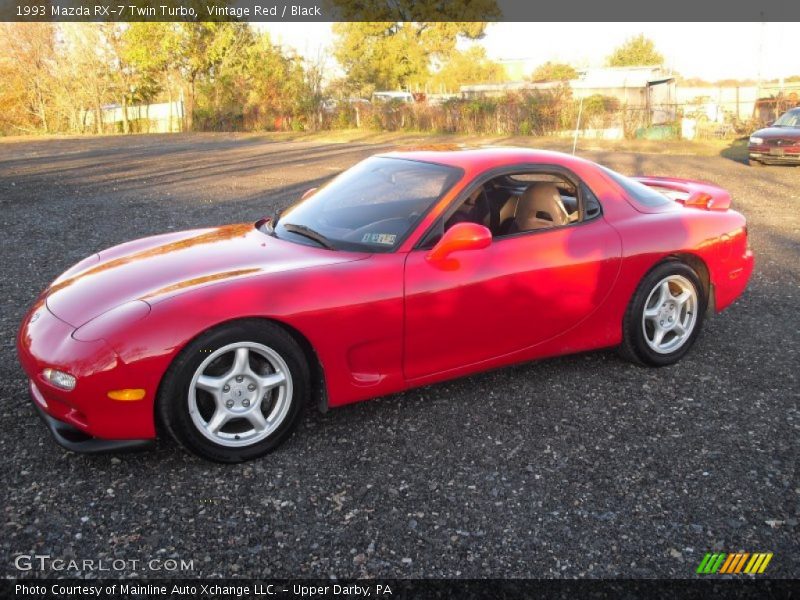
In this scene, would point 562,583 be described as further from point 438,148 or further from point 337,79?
point 337,79

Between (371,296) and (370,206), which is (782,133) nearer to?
(370,206)

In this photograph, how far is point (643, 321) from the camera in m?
4.26

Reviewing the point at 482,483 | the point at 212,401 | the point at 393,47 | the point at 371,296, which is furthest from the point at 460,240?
the point at 393,47

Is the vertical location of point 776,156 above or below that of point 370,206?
above

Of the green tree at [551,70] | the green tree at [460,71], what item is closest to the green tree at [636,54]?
the green tree at [551,70]

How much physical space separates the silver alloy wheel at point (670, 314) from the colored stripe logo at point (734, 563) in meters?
1.82

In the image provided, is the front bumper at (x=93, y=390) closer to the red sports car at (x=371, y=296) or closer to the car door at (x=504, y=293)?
the red sports car at (x=371, y=296)

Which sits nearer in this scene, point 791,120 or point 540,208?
point 540,208

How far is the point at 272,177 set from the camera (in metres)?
14.3

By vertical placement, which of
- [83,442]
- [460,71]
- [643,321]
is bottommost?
[83,442]

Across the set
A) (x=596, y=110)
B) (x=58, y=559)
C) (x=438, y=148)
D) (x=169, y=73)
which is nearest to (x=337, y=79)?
(x=169, y=73)

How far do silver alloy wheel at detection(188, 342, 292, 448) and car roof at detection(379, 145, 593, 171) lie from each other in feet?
5.29

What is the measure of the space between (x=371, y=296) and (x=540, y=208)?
1358 millimetres

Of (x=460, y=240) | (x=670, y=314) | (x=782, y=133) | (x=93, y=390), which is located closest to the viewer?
(x=93, y=390)
